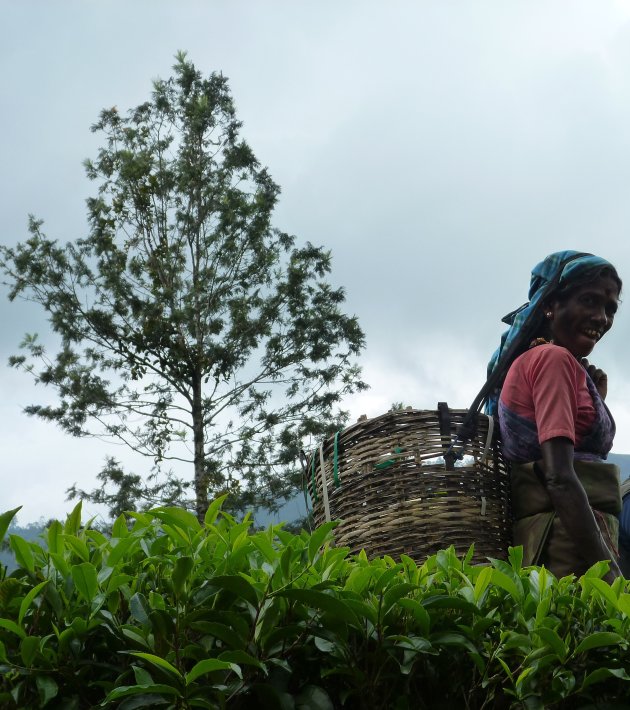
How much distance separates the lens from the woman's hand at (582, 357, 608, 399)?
3.28m

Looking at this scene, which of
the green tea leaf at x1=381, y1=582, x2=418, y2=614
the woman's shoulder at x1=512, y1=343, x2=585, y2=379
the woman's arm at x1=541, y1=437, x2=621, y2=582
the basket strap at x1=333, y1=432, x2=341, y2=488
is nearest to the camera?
the green tea leaf at x1=381, y1=582, x2=418, y2=614

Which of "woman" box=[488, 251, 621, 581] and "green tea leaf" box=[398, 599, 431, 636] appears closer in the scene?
"green tea leaf" box=[398, 599, 431, 636]

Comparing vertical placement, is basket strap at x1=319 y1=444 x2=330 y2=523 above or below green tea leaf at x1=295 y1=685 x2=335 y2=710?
above

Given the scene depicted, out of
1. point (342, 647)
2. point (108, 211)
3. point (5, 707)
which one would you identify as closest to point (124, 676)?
point (5, 707)

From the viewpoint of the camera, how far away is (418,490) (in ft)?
9.39

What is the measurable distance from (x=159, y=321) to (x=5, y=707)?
16.5 meters

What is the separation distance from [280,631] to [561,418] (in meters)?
1.65

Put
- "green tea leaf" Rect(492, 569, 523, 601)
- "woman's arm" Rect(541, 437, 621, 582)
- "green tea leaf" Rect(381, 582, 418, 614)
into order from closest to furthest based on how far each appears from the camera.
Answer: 1. "green tea leaf" Rect(381, 582, 418, 614)
2. "green tea leaf" Rect(492, 569, 523, 601)
3. "woman's arm" Rect(541, 437, 621, 582)

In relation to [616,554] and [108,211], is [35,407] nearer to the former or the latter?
[108,211]

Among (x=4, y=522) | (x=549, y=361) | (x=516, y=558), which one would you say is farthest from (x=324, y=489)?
(x=4, y=522)

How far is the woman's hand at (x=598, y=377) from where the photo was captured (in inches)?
129

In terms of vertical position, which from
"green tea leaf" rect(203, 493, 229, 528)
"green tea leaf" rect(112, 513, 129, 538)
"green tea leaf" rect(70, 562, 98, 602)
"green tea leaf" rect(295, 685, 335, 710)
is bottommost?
"green tea leaf" rect(295, 685, 335, 710)

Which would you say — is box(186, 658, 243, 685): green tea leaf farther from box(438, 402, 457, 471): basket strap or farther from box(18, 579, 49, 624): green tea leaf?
box(438, 402, 457, 471): basket strap

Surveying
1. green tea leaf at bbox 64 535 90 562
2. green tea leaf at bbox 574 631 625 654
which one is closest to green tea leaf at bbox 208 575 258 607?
green tea leaf at bbox 64 535 90 562
